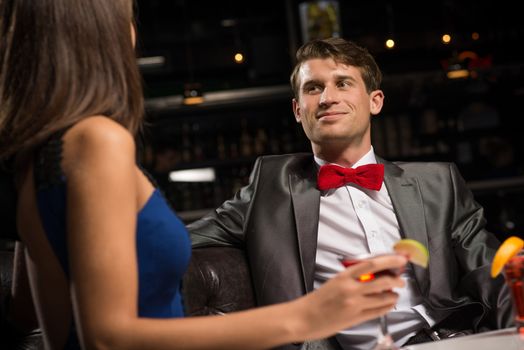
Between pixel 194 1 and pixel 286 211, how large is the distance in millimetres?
4712

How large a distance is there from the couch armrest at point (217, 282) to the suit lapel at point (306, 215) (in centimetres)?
23

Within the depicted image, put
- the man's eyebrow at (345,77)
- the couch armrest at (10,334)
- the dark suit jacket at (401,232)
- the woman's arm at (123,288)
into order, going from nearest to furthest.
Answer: the woman's arm at (123,288) → the couch armrest at (10,334) → the dark suit jacket at (401,232) → the man's eyebrow at (345,77)

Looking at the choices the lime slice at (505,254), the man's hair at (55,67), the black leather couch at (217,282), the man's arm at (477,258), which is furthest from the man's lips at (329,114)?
the man's hair at (55,67)

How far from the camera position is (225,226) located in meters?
2.74

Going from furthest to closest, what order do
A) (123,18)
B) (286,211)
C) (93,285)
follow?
1. (286,211)
2. (123,18)
3. (93,285)

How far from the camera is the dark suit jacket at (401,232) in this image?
2.56 m

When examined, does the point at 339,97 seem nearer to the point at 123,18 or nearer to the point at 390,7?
the point at 123,18

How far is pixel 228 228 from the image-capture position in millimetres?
2736

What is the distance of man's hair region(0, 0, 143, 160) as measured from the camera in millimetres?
1272

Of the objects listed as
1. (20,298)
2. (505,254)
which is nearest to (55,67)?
(20,298)

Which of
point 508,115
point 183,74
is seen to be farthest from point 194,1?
point 508,115

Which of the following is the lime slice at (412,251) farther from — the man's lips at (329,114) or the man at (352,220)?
the man's lips at (329,114)

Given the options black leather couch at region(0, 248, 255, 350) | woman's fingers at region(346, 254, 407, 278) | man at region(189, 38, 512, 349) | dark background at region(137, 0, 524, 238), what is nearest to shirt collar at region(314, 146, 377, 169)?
man at region(189, 38, 512, 349)

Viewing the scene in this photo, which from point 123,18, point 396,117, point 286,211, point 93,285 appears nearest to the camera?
point 93,285
